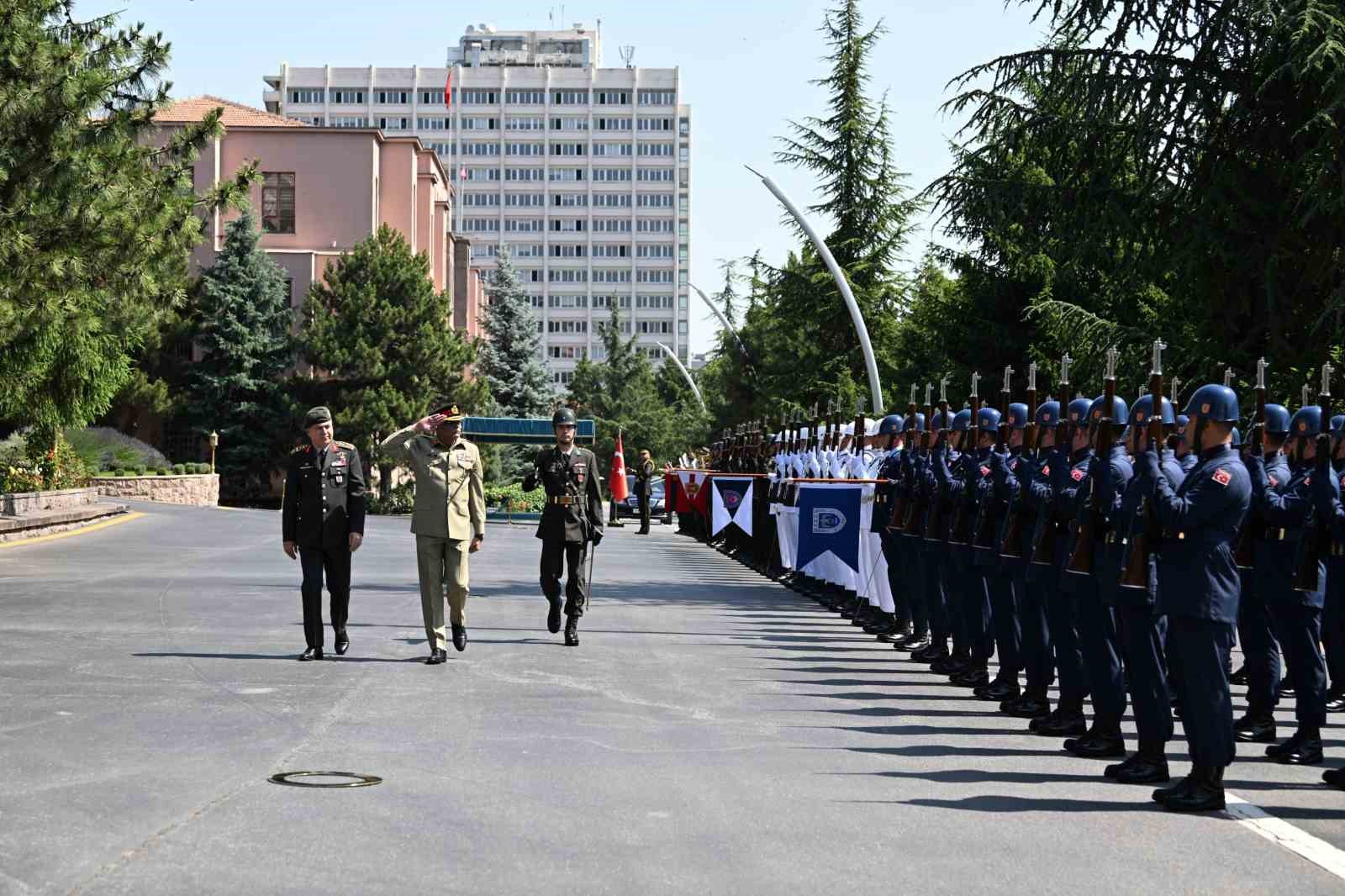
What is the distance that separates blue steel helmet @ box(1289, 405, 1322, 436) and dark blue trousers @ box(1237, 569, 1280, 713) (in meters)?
1.20

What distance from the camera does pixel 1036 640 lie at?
1166 cm

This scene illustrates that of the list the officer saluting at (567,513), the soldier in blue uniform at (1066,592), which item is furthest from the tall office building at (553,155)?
the soldier in blue uniform at (1066,592)

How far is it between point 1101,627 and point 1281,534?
1657 mm

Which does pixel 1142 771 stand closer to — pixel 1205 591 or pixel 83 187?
pixel 1205 591

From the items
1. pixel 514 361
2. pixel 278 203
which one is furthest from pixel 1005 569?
pixel 514 361

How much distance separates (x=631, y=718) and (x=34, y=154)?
1682 cm

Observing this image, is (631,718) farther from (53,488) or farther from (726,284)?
(726,284)

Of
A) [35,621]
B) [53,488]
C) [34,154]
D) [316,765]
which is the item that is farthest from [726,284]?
[316,765]

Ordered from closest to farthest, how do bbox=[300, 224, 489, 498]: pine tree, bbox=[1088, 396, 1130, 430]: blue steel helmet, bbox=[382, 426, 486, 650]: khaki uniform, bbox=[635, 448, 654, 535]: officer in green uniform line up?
1. bbox=[1088, 396, 1130, 430]: blue steel helmet
2. bbox=[382, 426, 486, 650]: khaki uniform
3. bbox=[635, 448, 654, 535]: officer in green uniform
4. bbox=[300, 224, 489, 498]: pine tree

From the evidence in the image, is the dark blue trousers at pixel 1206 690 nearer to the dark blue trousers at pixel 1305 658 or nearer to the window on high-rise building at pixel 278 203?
the dark blue trousers at pixel 1305 658

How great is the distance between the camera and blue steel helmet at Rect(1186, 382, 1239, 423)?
8594 millimetres

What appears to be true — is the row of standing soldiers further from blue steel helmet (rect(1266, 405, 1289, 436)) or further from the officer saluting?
the officer saluting

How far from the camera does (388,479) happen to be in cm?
6488

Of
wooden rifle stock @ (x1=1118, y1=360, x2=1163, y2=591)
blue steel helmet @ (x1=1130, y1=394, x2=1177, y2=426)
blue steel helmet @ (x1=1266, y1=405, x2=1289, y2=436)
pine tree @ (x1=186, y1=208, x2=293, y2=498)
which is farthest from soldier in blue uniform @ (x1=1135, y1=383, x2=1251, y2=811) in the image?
pine tree @ (x1=186, y1=208, x2=293, y2=498)
